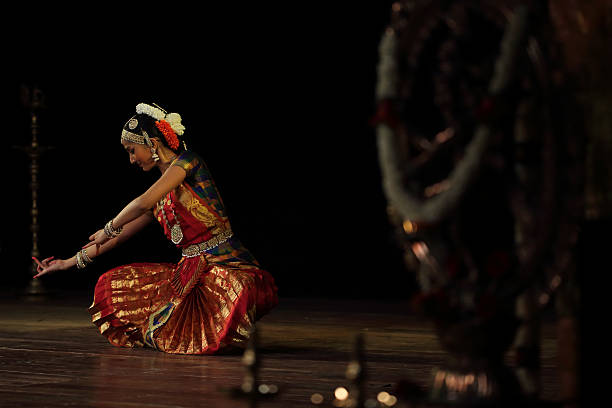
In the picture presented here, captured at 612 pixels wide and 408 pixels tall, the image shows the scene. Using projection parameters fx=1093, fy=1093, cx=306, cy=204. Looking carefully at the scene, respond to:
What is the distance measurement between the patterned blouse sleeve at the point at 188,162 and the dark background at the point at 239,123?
8.03 feet

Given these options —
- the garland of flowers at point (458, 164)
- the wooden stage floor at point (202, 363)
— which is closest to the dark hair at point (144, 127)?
the wooden stage floor at point (202, 363)

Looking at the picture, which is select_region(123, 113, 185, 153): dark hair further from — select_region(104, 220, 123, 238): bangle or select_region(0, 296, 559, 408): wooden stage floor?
select_region(0, 296, 559, 408): wooden stage floor

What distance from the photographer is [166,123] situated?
5.04 metres

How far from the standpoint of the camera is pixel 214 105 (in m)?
7.85

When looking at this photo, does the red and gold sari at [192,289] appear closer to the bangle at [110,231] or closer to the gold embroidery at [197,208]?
the gold embroidery at [197,208]

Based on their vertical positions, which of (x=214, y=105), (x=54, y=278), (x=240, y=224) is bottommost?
(x=54, y=278)

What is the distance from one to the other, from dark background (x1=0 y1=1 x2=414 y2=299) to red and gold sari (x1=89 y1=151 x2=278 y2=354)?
2456 mm

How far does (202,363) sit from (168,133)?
3.74ft

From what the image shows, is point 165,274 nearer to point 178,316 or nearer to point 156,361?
point 178,316

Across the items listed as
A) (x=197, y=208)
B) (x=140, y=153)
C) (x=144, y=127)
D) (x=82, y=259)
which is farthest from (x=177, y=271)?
(x=144, y=127)

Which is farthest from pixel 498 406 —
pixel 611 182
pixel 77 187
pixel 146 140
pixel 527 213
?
pixel 77 187

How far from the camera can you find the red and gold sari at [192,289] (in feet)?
15.6

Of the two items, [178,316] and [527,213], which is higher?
[527,213]

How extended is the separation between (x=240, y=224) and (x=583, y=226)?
5788 mm
